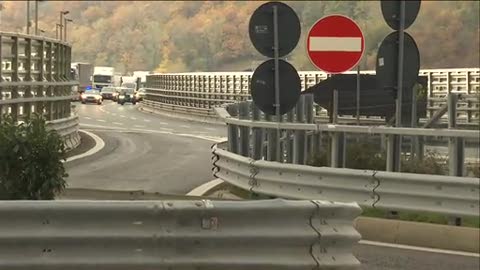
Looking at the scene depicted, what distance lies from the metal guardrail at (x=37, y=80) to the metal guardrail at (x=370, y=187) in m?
5.23

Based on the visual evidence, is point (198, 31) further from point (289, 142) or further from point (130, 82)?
point (289, 142)

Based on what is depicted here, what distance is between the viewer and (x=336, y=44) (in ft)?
28.8

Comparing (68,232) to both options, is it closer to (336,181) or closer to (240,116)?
(336,181)

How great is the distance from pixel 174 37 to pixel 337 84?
131111mm

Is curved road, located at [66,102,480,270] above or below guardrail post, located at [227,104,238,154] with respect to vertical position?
below

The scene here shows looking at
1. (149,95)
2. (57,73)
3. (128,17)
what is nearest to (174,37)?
(128,17)

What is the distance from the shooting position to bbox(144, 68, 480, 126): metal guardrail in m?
24.5

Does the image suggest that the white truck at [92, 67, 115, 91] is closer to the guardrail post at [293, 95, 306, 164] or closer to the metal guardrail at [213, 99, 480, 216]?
the metal guardrail at [213, 99, 480, 216]

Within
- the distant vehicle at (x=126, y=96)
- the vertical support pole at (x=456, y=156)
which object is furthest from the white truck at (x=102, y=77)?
the vertical support pole at (x=456, y=156)

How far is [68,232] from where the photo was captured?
3980 millimetres

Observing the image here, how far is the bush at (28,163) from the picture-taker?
22.9 ft

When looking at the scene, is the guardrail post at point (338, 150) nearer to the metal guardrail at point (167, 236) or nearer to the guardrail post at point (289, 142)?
the guardrail post at point (289, 142)

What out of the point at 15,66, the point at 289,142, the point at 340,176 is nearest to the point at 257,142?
the point at 289,142

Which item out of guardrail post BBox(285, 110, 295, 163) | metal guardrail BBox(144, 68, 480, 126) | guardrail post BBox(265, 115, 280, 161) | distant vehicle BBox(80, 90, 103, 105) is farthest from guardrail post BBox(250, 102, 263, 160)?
distant vehicle BBox(80, 90, 103, 105)
